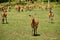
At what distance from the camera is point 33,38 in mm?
17922

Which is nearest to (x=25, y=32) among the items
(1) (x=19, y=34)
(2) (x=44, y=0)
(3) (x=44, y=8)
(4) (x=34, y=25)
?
(1) (x=19, y=34)

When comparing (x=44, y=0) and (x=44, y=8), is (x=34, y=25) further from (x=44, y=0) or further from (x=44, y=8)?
(x=44, y=0)

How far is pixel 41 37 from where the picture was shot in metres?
18.4

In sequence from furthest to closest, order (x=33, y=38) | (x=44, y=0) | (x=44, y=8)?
(x=44, y=0)
(x=44, y=8)
(x=33, y=38)

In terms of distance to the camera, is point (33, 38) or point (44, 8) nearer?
point (33, 38)

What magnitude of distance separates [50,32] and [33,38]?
2951 millimetres

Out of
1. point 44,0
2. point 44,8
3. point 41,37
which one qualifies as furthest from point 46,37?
point 44,0

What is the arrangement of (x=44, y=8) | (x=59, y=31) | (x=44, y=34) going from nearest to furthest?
(x=44, y=34)
(x=59, y=31)
(x=44, y=8)

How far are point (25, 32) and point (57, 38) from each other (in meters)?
3.43

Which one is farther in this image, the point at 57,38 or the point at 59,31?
the point at 59,31

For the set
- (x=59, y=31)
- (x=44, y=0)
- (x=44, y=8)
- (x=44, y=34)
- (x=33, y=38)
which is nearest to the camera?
(x=33, y=38)

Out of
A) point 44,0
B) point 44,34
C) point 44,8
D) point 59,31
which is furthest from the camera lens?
point 44,0

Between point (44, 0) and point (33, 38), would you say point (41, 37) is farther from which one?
point (44, 0)

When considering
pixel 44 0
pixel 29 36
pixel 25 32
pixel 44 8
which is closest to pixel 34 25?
pixel 29 36
